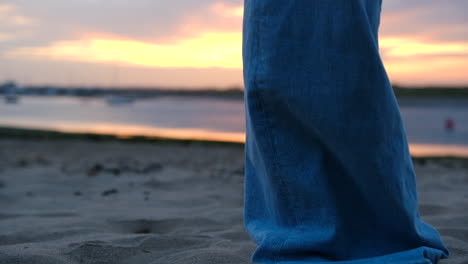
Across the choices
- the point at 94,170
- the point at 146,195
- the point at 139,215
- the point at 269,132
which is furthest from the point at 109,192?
the point at 269,132

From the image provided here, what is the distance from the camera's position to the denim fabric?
1306 mm

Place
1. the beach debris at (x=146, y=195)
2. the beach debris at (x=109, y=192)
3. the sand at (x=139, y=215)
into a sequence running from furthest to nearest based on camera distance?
1. the beach debris at (x=109, y=192)
2. the beach debris at (x=146, y=195)
3. the sand at (x=139, y=215)

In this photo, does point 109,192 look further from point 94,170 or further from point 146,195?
point 94,170

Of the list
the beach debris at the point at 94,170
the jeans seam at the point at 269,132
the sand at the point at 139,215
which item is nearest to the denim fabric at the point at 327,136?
the jeans seam at the point at 269,132

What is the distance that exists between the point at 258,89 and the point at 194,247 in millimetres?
870

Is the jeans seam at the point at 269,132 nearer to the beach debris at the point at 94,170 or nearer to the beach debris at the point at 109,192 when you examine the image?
the beach debris at the point at 109,192

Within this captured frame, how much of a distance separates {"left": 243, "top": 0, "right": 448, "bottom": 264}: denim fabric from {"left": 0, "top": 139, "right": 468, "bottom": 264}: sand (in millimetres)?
387

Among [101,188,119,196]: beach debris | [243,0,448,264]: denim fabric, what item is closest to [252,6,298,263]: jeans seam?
[243,0,448,264]: denim fabric

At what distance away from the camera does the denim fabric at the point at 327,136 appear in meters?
1.31

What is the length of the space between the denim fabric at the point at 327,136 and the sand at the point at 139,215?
0.39 meters

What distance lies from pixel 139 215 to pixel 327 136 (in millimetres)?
1610

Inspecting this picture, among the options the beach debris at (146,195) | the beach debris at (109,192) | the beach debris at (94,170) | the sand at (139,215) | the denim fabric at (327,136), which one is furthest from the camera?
the beach debris at (94,170)

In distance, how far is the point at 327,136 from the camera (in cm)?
133

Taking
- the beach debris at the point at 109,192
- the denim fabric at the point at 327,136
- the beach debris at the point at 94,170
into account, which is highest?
the denim fabric at the point at 327,136
